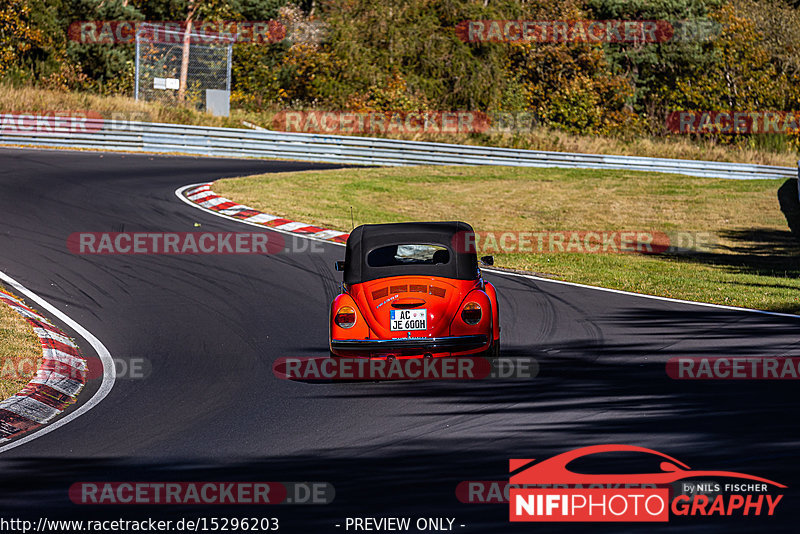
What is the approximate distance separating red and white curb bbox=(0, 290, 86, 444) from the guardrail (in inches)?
764

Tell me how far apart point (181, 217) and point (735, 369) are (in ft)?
41.0

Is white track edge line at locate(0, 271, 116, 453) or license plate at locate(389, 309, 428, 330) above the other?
license plate at locate(389, 309, 428, 330)

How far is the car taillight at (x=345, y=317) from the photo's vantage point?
9.70 metres

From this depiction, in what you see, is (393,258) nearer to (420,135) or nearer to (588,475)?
(588,475)

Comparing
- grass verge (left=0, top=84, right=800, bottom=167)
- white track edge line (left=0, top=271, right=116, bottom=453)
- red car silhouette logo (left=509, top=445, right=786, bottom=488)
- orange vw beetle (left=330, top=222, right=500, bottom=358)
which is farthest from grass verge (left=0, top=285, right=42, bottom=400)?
grass verge (left=0, top=84, right=800, bottom=167)

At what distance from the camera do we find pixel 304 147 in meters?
33.3

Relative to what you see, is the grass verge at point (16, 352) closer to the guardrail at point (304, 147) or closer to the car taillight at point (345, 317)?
the car taillight at point (345, 317)

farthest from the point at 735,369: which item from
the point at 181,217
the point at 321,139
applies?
the point at 321,139

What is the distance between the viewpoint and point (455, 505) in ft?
19.8

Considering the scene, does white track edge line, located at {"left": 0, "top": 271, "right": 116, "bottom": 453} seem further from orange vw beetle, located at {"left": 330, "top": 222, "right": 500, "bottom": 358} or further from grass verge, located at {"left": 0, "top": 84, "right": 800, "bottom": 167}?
grass verge, located at {"left": 0, "top": 84, "right": 800, "bottom": 167}

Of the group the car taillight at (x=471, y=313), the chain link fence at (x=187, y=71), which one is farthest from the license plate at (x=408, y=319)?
the chain link fence at (x=187, y=71)

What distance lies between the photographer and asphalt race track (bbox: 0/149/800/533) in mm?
6484

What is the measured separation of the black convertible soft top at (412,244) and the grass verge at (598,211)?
565 centimetres

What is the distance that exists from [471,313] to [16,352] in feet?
15.9
